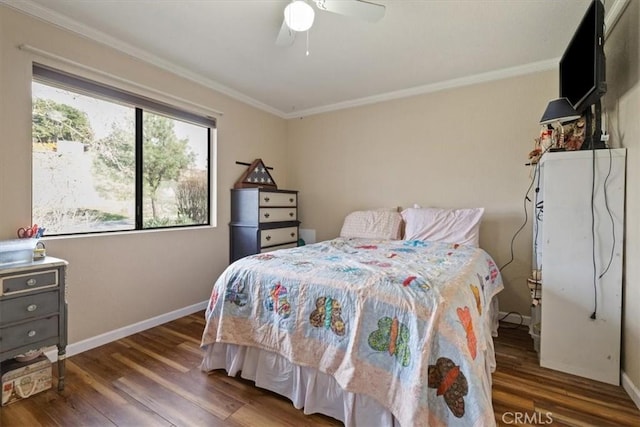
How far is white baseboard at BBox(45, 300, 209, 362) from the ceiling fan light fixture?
8.60ft

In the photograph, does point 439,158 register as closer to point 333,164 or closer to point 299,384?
point 333,164

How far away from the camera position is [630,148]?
1724 mm

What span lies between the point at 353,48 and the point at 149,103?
6.01ft

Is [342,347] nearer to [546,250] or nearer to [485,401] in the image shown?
[485,401]

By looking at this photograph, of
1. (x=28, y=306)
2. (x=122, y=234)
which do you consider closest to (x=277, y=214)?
(x=122, y=234)

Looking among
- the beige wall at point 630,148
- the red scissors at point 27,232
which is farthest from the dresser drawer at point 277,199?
the beige wall at point 630,148

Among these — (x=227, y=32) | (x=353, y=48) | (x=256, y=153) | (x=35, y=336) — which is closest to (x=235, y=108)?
(x=256, y=153)

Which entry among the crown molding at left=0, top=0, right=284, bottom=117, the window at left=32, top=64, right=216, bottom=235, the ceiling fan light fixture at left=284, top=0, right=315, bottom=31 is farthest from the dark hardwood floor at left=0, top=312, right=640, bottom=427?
the crown molding at left=0, top=0, right=284, bottom=117

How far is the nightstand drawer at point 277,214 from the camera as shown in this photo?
3.26 m

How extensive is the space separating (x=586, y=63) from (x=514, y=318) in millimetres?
2148

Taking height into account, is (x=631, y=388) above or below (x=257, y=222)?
below

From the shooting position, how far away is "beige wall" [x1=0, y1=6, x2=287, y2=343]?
1861 millimetres

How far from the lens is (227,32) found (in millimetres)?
2197

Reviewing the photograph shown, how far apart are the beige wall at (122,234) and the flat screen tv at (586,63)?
3061mm
